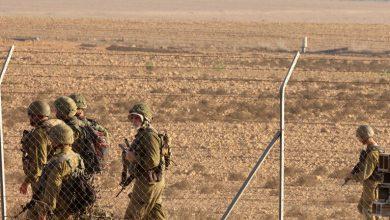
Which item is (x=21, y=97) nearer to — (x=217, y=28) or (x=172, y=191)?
(x=172, y=191)

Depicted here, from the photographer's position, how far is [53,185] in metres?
8.77

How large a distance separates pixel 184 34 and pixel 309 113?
3730 centimetres

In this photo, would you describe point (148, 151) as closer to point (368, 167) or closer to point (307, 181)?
point (368, 167)

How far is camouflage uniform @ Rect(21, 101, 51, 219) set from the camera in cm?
984

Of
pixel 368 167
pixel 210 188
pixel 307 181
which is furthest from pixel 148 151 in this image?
pixel 307 181

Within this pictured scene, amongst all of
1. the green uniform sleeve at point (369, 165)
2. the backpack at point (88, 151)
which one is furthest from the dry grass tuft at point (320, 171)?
the backpack at point (88, 151)

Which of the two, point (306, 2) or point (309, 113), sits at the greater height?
point (309, 113)

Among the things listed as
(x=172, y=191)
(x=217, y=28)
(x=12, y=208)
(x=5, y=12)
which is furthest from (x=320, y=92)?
(x=5, y=12)

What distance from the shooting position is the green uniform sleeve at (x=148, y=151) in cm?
941

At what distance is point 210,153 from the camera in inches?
698

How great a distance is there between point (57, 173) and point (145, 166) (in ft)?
3.23

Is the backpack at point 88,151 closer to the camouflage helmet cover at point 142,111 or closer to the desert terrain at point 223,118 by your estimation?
the desert terrain at point 223,118

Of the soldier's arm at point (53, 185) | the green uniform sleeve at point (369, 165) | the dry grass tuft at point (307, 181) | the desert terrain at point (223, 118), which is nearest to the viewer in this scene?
the soldier's arm at point (53, 185)

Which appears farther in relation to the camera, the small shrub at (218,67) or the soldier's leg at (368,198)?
the small shrub at (218,67)
